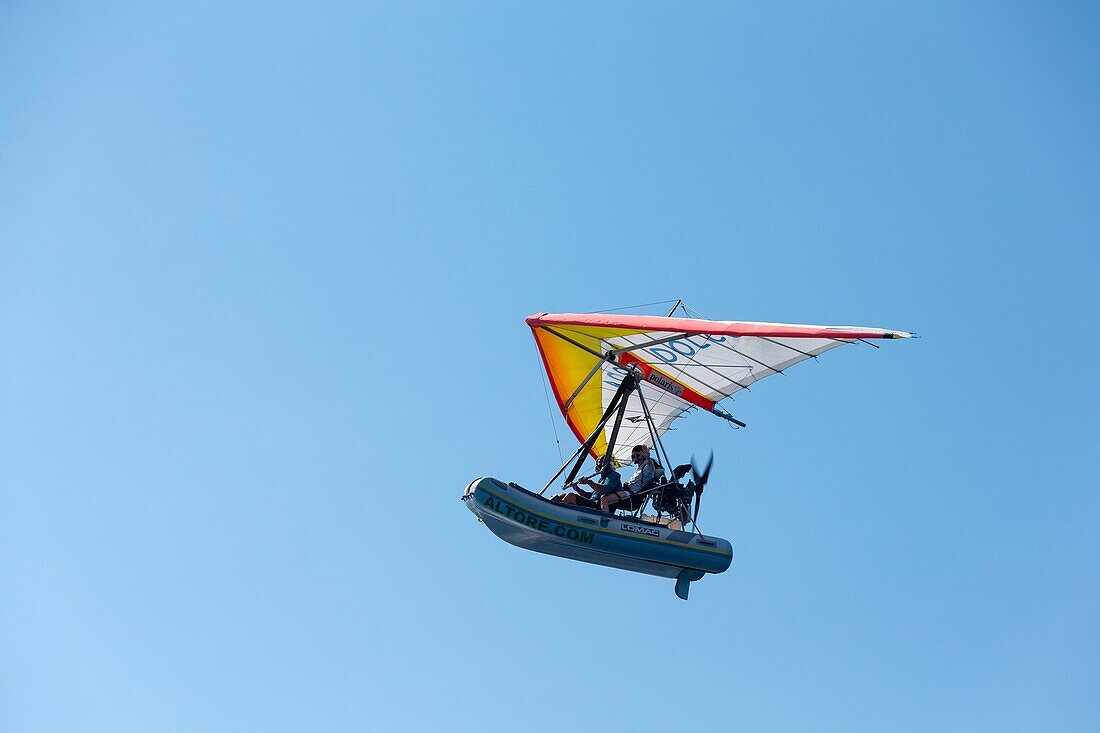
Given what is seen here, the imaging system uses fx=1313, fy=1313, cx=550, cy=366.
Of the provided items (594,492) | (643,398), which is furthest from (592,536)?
(643,398)

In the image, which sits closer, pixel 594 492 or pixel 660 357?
pixel 594 492

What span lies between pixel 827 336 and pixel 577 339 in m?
5.54

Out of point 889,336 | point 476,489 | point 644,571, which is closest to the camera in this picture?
point 889,336

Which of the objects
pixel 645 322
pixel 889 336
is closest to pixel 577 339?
pixel 645 322

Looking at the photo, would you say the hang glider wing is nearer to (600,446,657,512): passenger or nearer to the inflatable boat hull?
(600,446,657,512): passenger

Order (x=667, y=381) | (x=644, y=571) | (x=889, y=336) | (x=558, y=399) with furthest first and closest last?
(x=558, y=399), (x=667, y=381), (x=644, y=571), (x=889, y=336)

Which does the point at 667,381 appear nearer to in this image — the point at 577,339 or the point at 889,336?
the point at 577,339

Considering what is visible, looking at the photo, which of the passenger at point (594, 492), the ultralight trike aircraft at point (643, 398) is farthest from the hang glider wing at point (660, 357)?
the passenger at point (594, 492)

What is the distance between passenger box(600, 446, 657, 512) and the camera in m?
24.0

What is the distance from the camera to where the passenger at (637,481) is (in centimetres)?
2402

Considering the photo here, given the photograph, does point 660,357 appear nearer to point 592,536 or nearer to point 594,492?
point 594,492

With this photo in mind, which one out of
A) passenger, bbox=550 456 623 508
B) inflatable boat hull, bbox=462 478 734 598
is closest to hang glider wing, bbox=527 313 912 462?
passenger, bbox=550 456 623 508

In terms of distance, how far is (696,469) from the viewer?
24484 mm

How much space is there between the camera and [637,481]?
960 inches
